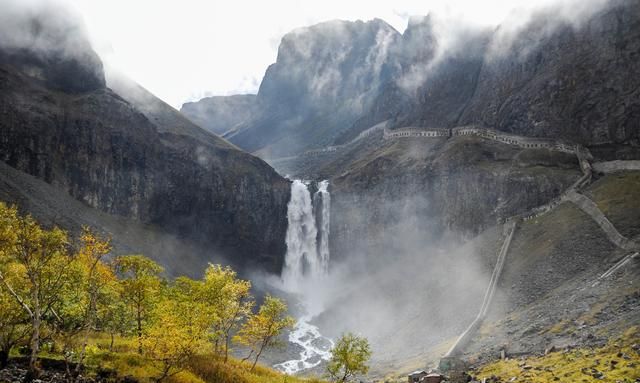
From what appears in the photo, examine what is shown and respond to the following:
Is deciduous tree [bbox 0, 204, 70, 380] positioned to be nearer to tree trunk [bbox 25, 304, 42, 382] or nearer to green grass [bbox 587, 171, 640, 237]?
tree trunk [bbox 25, 304, 42, 382]

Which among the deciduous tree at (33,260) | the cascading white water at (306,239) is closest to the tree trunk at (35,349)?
the deciduous tree at (33,260)

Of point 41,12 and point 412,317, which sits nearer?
point 412,317

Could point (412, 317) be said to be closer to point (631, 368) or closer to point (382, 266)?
point (382, 266)

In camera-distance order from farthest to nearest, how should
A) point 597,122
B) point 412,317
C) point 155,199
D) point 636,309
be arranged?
point 155,199
point 597,122
point 412,317
point 636,309

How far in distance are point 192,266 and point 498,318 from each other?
6741 centimetres

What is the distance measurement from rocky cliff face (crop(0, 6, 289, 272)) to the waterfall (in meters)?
3.20

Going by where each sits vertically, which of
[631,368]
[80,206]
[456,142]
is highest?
[456,142]

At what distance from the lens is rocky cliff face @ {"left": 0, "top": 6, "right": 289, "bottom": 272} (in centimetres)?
9856

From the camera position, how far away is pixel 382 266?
335ft

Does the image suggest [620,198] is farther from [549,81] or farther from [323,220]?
[323,220]

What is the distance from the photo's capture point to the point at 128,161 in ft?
362

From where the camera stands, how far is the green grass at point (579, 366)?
98.7 ft

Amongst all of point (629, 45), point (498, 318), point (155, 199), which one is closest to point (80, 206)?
point (155, 199)

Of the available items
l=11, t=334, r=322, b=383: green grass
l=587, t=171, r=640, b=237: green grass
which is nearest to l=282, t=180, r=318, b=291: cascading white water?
l=587, t=171, r=640, b=237: green grass
